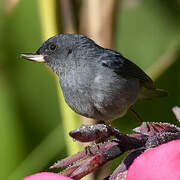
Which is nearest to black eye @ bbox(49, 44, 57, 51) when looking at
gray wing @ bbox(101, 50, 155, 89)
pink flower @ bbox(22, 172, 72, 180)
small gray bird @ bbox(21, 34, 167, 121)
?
small gray bird @ bbox(21, 34, 167, 121)

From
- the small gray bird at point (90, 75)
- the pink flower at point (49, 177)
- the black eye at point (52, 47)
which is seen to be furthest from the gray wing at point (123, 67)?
the pink flower at point (49, 177)

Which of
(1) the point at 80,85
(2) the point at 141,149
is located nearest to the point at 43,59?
(1) the point at 80,85

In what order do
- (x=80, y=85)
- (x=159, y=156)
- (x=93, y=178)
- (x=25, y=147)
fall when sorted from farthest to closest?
(x=25, y=147)
(x=93, y=178)
(x=80, y=85)
(x=159, y=156)

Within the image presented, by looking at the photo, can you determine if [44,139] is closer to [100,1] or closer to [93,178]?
[93,178]

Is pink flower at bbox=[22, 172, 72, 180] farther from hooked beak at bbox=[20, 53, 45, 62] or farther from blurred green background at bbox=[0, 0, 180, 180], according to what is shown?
blurred green background at bbox=[0, 0, 180, 180]

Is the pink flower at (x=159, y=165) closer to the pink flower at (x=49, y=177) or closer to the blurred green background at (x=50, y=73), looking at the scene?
the pink flower at (x=49, y=177)

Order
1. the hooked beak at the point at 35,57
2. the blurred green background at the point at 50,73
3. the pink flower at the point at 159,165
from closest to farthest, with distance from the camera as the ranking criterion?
the pink flower at the point at 159,165 → the hooked beak at the point at 35,57 → the blurred green background at the point at 50,73

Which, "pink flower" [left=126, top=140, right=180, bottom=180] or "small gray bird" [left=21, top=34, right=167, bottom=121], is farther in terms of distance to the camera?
"small gray bird" [left=21, top=34, right=167, bottom=121]
